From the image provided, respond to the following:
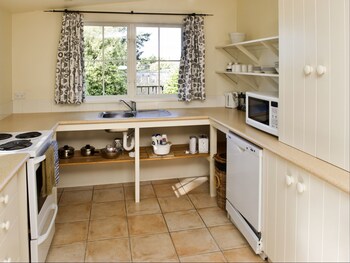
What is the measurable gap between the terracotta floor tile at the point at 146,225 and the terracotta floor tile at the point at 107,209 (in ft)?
0.61

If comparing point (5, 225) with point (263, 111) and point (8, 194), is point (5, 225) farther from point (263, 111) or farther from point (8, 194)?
point (263, 111)

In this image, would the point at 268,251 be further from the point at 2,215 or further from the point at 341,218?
the point at 2,215

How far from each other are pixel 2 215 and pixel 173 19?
2976mm

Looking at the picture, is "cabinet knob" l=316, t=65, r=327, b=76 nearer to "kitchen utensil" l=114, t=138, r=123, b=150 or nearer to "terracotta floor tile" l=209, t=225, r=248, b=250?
"terracotta floor tile" l=209, t=225, r=248, b=250

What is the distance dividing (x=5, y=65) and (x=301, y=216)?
3.04 meters

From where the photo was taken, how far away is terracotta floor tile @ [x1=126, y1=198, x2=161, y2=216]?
10.4 ft

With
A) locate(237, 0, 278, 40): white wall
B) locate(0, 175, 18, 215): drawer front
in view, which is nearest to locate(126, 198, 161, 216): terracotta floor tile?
locate(0, 175, 18, 215): drawer front

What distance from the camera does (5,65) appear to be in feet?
10.8

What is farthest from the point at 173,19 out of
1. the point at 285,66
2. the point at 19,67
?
the point at 285,66

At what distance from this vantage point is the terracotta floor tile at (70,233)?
2641 millimetres

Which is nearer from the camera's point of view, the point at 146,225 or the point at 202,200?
the point at 146,225

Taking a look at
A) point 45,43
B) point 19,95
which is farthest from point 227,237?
point 45,43

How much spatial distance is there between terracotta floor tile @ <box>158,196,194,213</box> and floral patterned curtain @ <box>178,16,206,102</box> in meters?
1.16

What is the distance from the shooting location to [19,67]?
11.7 ft
